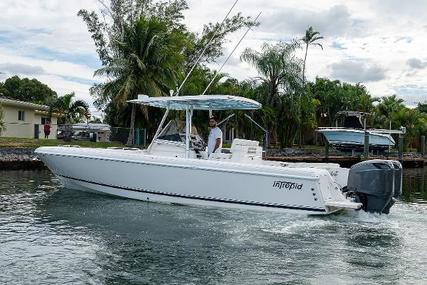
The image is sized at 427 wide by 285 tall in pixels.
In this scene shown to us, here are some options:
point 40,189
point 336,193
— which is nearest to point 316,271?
point 336,193

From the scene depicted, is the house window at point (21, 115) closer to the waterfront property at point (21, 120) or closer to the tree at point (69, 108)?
the waterfront property at point (21, 120)

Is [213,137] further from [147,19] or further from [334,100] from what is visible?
[334,100]

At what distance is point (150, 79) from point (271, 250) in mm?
25723

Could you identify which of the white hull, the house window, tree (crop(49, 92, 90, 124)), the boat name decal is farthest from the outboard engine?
tree (crop(49, 92, 90, 124))

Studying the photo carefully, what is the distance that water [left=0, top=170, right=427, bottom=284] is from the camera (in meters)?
6.87

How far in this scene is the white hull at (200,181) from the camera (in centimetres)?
1111

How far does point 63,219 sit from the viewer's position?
1063 centimetres

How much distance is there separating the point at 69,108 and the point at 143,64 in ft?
38.7

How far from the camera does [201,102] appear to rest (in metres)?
13.0

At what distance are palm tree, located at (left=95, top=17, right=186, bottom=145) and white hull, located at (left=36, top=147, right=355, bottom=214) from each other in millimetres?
19012

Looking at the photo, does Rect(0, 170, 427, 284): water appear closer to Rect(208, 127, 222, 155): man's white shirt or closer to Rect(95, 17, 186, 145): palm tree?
Rect(208, 127, 222, 155): man's white shirt

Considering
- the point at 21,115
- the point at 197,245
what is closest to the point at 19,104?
the point at 21,115

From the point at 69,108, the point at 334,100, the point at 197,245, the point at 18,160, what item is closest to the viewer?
the point at 197,245

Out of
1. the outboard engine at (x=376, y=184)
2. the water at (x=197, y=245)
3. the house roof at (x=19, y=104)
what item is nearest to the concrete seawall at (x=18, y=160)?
the house roof at (x=19, y=104)
